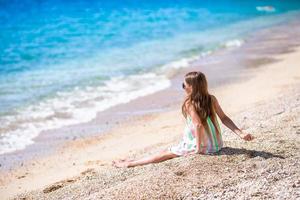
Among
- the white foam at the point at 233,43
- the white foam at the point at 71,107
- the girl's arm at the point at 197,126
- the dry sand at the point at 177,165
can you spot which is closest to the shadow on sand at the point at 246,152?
the dry sand at the point at 177,165

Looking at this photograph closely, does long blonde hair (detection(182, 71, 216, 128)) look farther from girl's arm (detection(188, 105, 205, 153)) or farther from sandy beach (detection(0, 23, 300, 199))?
Answer: sandy beach (detection(0, 23, 300, 199))

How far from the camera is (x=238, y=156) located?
22.1ft

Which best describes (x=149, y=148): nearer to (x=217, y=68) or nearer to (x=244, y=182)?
(x=244, y=182)

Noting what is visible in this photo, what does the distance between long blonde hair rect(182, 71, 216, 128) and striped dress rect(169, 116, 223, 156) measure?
0.12m

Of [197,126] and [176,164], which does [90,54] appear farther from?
[176,164]

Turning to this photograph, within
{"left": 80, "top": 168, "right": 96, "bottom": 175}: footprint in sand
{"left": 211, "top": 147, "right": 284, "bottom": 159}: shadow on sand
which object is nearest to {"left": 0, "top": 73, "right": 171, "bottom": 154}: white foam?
{"left": 80, "top": 168, "right": 96, "bottom": 175}: footprint in sand

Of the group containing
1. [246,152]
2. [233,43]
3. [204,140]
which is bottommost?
[246,152]

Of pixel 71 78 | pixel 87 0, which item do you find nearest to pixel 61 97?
pixel 71 78

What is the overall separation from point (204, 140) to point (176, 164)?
20.6 inches

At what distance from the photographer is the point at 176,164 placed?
264 inches

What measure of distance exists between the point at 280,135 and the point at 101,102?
6612 millimetres

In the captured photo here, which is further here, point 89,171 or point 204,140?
point 89,171

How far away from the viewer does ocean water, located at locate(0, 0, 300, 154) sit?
1276 centimetres

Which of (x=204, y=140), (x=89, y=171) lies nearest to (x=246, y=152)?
(x=204, y=140)
